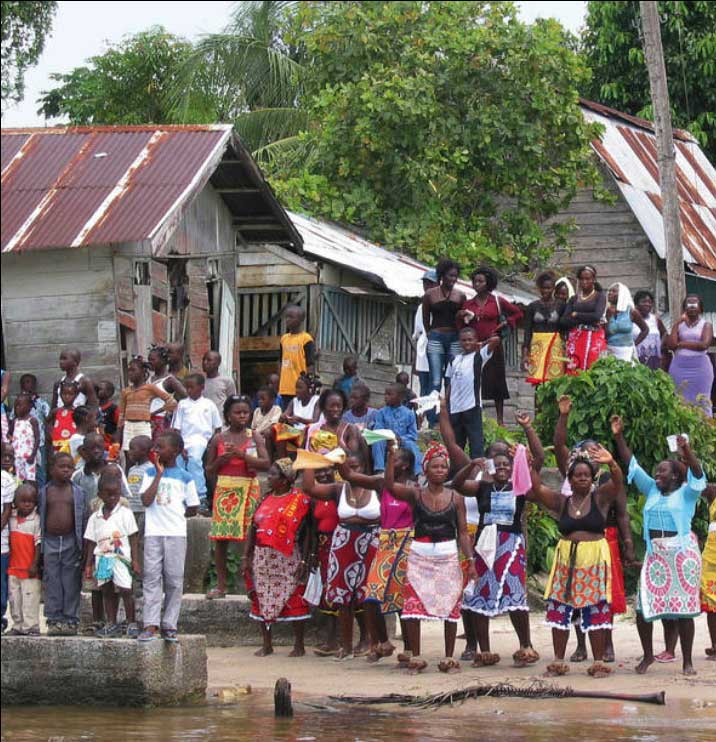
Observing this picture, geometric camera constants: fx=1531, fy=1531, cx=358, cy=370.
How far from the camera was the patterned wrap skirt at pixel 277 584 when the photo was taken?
10859 millimetres

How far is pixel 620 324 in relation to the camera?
14.4m

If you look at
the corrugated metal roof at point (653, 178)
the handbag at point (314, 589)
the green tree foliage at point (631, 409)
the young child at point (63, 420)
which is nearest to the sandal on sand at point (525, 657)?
the handbag at point (314, 589)

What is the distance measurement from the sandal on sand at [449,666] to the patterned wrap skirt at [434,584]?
0.31m

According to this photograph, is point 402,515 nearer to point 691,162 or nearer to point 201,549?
point 201,549

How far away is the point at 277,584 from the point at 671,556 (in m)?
2.76

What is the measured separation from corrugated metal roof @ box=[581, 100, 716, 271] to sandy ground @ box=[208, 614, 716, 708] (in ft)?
40.0

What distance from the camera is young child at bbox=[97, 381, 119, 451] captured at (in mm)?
13344

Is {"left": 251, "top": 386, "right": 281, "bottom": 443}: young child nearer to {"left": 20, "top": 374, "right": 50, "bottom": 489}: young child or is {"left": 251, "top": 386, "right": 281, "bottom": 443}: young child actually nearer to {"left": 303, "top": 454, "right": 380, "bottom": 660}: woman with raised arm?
{"left": 20, "top": 374, "right": 50, "bottom": 489}: young child

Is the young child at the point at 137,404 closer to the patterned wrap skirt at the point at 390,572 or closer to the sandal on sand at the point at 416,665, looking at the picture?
the patterned wrap skirt at the point at 390,572

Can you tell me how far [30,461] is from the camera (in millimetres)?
12367

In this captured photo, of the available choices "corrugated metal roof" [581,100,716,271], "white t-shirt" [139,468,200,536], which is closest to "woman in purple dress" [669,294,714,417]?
"white t-shirt" [139,468,200,536]

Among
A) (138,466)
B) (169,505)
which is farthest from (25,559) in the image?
(169,505)

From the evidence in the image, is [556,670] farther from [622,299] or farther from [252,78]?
[252,78]

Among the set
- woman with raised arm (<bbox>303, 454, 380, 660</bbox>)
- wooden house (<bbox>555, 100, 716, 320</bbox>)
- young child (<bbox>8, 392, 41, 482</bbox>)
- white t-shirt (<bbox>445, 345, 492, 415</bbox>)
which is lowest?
woman with raised arm (<bbox>303, 454, 380, 660</bbox>)
